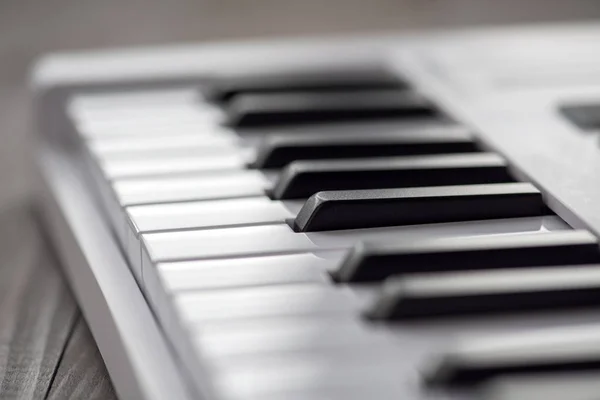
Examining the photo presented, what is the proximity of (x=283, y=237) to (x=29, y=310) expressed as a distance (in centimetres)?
30

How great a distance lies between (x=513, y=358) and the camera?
2.15 feet

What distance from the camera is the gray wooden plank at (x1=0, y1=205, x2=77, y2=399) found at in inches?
35.4

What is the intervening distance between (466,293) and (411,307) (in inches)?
1.6

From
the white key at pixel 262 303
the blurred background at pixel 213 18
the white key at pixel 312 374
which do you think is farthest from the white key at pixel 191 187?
the blurred background at pixel 213 18

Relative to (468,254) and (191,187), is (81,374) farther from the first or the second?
(468,254)

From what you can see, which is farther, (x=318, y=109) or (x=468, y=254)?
(x=318, y=109)

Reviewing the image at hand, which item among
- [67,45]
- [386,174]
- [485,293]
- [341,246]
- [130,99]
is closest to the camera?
[485,293]

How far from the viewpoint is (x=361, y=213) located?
0.90m

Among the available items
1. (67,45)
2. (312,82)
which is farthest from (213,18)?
(312,82)

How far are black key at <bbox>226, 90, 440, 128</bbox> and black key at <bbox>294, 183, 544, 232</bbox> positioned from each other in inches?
11.0

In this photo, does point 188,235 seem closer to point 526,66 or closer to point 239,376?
point 239,376

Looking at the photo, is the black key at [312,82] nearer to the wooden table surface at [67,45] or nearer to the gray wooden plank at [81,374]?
the wooden table surface at [67,45]

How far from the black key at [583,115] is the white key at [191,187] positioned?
1.11 ft

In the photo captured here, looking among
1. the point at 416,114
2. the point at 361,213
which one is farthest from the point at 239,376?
the point at 416,114
